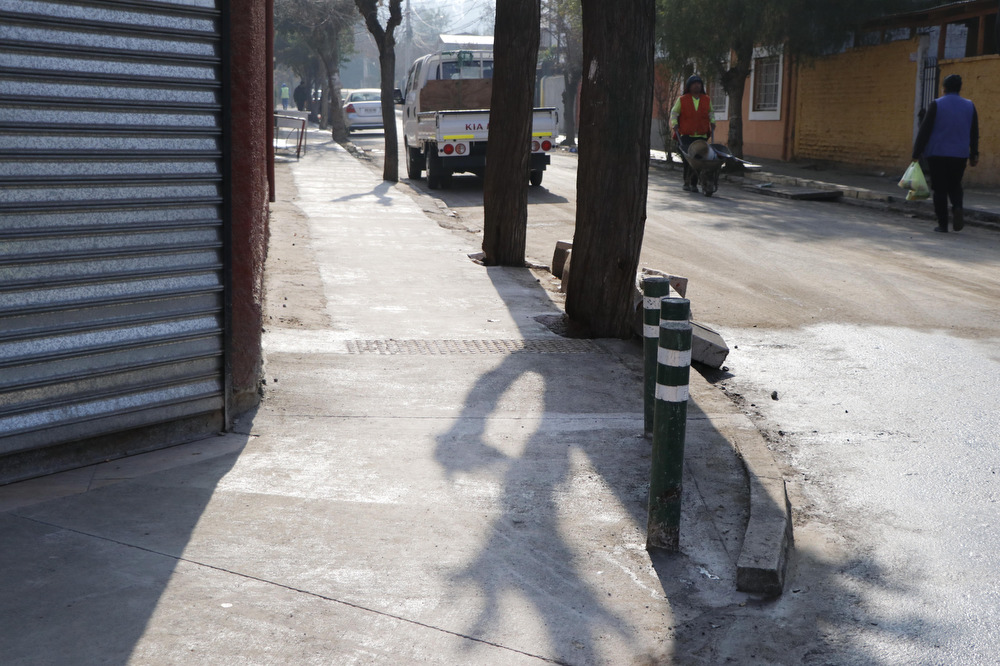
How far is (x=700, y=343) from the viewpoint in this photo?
6.64 metres

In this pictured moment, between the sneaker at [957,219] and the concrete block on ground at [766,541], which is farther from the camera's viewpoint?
the sneaker at [957,219]

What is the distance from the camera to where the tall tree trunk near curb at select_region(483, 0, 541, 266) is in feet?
32.7

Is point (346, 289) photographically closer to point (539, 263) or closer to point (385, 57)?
point (539, 263)

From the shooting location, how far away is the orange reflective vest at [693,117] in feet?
55.7

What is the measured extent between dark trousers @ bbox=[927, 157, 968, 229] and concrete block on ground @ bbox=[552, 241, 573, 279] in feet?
18.9

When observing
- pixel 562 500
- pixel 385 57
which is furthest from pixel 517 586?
pixel 385 57

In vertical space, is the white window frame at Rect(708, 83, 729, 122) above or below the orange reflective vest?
above

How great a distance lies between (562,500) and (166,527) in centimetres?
164

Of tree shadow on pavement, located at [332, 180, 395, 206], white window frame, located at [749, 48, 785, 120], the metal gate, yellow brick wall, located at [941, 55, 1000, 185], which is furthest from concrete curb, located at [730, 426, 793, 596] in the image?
white window frame, located at [749, 48, 785, 120]

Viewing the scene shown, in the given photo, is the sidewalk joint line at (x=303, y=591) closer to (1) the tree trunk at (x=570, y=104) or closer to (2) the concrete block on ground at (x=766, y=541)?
(2) the concrete block on ground at (x=766, y=541)

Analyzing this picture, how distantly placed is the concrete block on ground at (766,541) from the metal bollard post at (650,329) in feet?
2.05

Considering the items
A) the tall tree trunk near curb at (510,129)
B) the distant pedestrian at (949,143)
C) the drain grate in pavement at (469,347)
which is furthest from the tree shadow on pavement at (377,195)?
the drain grate in pavement at (469,347)

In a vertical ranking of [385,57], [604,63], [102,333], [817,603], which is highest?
[385,57]

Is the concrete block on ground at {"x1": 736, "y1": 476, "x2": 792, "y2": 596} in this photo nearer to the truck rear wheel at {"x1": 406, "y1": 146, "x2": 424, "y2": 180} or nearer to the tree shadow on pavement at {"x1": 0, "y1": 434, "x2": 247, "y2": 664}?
the tree shadow on pavement at {"x1": 0, "y1": 434, "x2": 247, "y2": 664}
